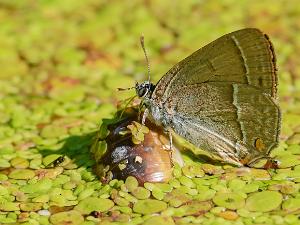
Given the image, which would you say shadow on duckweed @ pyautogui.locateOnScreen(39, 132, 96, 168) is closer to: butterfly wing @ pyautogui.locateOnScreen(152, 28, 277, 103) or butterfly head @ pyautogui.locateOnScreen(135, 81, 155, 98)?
butterfly head @ pyautogui.locateOnScreen(135, 81, 155, 98)

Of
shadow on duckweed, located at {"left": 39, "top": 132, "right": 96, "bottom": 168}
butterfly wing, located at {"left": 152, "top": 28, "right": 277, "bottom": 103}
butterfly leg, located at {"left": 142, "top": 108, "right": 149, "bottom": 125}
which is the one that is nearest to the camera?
butterfly wing, located at {"left": 152, "top": 28, "right": 277, "bottom": 103}

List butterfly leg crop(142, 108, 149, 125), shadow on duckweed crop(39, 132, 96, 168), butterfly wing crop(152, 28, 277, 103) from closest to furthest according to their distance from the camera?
butterfly wing crop(152, 28, 277, 103) < butterfly leg crop(142, 108, 149, 125) < shadow on duckweed crop(39, 132, 96, 168)

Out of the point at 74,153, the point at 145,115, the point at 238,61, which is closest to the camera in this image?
the point at 238,61

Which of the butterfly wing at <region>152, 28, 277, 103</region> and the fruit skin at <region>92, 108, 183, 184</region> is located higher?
the butterfly wing at <region>152, 28, 277, 103</region>

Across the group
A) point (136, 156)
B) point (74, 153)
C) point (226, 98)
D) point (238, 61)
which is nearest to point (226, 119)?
point (226, 98)

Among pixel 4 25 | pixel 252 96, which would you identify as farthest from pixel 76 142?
pixel 4 25

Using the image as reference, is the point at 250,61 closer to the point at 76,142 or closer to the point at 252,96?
the point at 252,96

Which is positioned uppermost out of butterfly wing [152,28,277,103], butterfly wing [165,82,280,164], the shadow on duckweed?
butterfly wing [152,28,277,103]

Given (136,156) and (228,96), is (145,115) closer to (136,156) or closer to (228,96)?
(136,156)

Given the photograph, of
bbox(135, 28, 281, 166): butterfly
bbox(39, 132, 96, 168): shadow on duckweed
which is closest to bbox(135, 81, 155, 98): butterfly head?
bbox(135, 28, 281, 166): butterfly

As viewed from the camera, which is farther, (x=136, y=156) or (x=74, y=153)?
(x=74, y=153)
